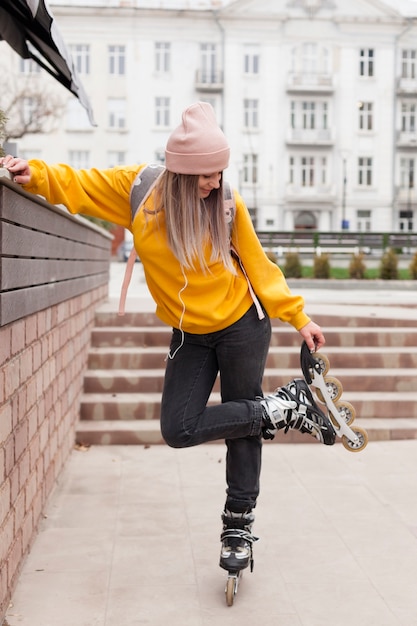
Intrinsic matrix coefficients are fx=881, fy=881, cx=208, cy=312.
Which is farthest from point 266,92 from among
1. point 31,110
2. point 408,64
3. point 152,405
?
point 152,405

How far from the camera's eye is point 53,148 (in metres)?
48.2

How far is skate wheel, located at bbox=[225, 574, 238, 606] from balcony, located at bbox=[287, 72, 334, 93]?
155ft

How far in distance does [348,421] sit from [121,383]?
3455mm

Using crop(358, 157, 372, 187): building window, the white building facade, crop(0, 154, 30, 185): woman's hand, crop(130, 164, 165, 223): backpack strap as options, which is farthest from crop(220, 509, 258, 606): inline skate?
crop(358, 157, 372, 187): building window

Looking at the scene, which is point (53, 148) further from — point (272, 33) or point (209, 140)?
point (209, 140)

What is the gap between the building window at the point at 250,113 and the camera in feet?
157

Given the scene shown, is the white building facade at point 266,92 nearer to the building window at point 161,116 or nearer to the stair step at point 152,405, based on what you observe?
the building window at point 161,116

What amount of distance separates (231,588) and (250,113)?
46.4 metres

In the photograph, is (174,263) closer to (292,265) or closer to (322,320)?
(322,320)

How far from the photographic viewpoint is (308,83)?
48812mm

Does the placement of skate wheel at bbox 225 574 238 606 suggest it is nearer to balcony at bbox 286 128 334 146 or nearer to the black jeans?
the black jeans

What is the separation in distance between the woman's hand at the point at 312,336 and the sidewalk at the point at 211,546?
937 mm

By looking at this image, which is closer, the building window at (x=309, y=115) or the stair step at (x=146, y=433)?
the stair step at (x=146, y=433)

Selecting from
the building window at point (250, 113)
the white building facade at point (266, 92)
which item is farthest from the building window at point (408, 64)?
the building window at point (250, 113)
